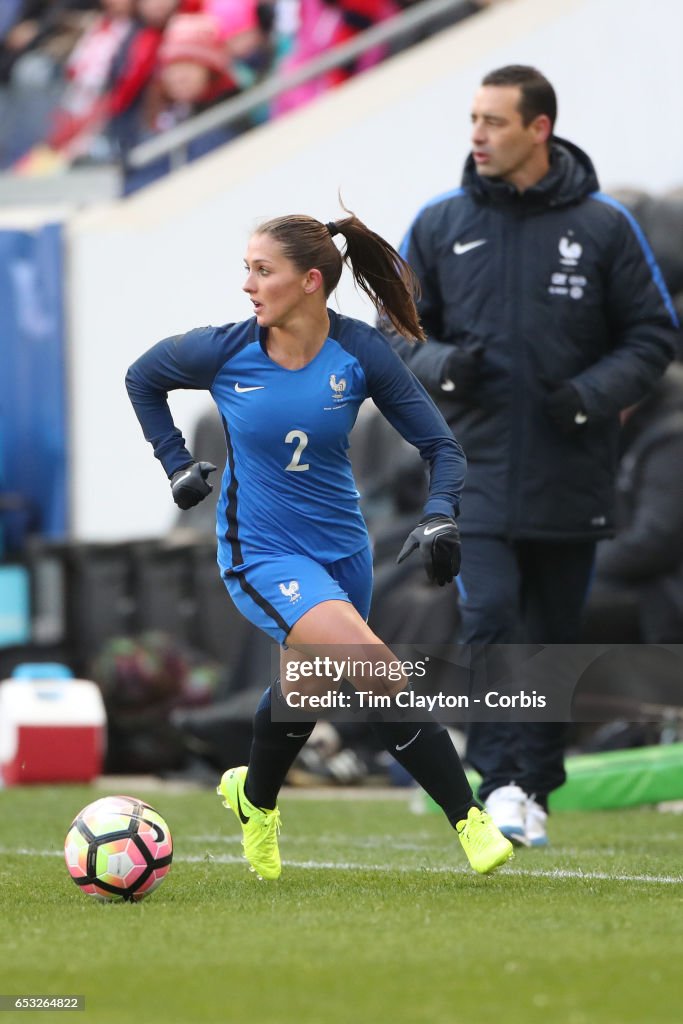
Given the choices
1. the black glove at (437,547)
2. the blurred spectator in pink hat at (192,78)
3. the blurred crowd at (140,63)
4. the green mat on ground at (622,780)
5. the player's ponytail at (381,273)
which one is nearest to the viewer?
the black glove at (437,547)

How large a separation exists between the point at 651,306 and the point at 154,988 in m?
3.64

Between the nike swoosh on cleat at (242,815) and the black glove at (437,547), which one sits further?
the nike swoosh on cleat at (242,815)

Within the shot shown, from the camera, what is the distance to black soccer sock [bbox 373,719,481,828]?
5195mm

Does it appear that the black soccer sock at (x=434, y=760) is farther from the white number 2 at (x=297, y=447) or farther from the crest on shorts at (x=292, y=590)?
the white number 2 at (x=297, y=447)

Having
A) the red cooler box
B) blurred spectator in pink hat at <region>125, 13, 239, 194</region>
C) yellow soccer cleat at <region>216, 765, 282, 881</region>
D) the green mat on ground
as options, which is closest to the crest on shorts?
yellow soccer cleat at <region>216, 765, 282, 881</region>

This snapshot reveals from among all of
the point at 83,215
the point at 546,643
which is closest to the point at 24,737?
the point at 546,643

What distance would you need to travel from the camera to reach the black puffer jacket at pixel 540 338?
643 centimetres

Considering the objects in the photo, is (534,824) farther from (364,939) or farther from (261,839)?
(364,939)

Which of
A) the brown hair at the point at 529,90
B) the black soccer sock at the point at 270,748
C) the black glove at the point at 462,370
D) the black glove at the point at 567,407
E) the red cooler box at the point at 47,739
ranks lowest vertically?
the red cooler box at the point at 47,739

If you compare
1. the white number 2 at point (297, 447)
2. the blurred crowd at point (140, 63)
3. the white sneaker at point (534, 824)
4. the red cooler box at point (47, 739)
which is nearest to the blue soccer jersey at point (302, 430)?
the white number 2 at point (297, 447)

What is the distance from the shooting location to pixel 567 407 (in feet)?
20.8

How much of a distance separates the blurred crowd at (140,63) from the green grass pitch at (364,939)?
8.87 meters

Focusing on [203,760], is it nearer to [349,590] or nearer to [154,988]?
[349,590]

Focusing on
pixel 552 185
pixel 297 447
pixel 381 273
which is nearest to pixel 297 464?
pixel 297 447
